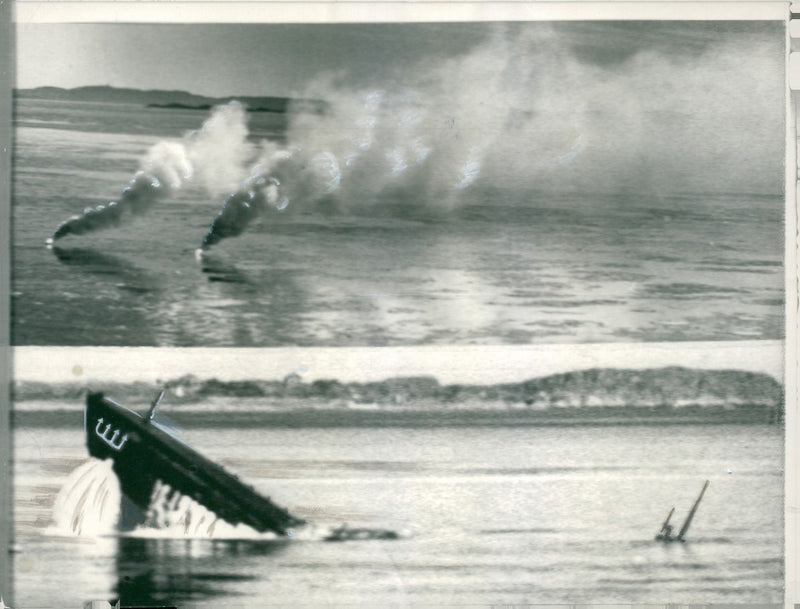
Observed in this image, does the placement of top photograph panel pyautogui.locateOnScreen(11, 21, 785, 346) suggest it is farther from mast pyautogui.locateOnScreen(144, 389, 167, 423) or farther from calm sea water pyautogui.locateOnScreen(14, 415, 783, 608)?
calm sea water pyautogui.locateOnScreen(14, 415, 783, 608)

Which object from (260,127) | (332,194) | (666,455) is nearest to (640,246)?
(666,455)

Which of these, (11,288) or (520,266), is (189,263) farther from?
(520,266)

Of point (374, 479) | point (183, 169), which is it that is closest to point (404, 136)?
point (183, 169)

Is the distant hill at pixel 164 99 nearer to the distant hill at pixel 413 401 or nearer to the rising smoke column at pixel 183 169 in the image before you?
the rising smoke column at pixel 183 169

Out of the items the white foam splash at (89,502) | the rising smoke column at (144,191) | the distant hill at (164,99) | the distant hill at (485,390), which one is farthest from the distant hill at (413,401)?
the distant hill at (164,99)

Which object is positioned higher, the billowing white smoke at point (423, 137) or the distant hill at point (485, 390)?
the billowing white smoke at point (423, 137)

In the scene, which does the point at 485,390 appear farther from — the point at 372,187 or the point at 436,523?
the point at 372,187

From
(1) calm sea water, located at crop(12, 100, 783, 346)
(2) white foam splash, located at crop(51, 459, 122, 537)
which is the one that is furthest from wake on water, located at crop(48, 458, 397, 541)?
(1) calm sea water, located at crop(12, 100, 783, 346)
